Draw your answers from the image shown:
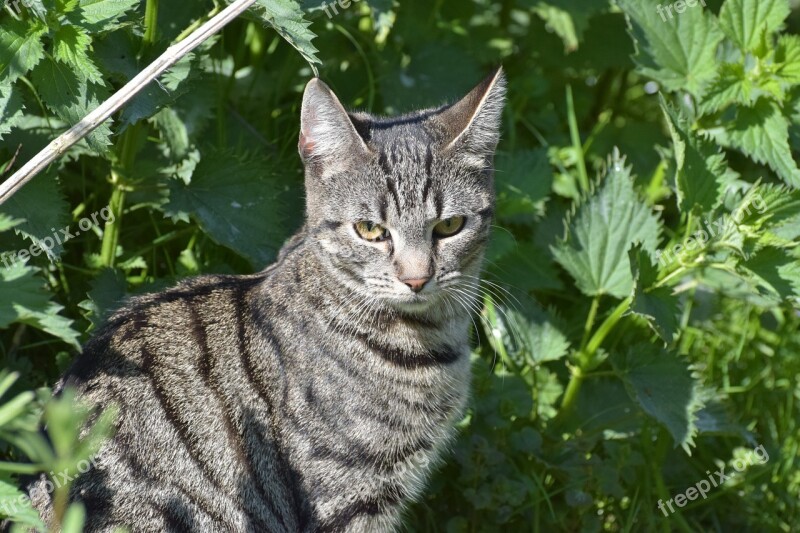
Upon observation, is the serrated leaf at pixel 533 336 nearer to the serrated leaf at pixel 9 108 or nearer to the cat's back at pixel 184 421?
the cat's back at pixel 184 421

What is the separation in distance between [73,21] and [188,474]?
1.32 metres

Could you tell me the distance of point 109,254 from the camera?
10.9 feet

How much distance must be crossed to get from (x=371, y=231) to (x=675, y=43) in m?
1.51

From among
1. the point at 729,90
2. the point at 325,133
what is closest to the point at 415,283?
the point at 325,133

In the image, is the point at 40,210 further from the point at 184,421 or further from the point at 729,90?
the point at 729,90

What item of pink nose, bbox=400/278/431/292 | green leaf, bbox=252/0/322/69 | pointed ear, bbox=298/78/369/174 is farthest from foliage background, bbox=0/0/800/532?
pink nose, bbox=400/278/431/292

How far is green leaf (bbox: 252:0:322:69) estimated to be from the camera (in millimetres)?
2631

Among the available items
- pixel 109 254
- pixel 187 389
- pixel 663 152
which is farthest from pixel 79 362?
pixel 663 152

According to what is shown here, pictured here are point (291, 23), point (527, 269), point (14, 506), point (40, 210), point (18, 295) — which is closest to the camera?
point (14, 506)

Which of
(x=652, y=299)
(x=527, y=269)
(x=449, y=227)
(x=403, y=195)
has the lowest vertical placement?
(x=527, y=269)

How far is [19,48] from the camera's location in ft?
8.89

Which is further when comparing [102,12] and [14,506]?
[102,12]

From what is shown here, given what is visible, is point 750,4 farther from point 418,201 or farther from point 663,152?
point 418,201

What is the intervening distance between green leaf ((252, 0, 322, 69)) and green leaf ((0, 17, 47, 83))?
2.12 feet
